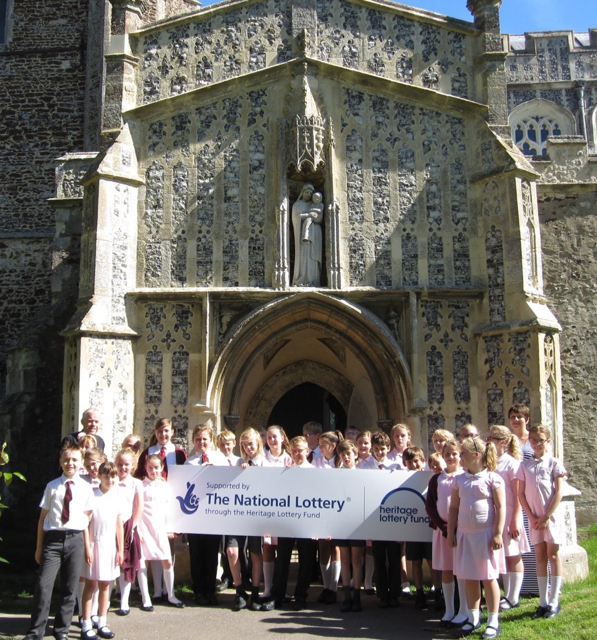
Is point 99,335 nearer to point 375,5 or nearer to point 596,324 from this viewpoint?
point 375,5

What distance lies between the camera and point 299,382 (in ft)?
46.7

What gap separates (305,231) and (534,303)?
325cm

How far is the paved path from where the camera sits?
6.79 metres

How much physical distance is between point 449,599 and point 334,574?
1.34 metres

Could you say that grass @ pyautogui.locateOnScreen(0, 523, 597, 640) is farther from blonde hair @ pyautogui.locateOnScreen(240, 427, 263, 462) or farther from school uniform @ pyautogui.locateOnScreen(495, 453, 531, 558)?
blonde hair @ pyautogui.locateOnScreen(240, 427, 263, 462)

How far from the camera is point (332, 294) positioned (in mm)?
11203

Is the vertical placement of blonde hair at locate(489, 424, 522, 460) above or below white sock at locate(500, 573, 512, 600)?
above

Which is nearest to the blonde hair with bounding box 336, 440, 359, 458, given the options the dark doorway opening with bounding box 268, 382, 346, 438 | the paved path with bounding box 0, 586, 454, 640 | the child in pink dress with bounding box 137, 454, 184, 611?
the paved path with bounding box 0, 586, 454, 640

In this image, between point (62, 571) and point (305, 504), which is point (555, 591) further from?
point (62, 571)

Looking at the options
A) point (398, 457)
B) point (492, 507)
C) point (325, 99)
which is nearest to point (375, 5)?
point (325, 99)

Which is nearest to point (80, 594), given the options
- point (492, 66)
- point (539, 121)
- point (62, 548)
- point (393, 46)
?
point (62, 548)

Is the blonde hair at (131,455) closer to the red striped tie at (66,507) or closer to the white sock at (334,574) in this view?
the red striped tie at (66,507)

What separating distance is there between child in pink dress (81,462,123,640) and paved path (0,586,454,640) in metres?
0.21

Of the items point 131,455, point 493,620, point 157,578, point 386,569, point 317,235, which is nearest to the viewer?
point 493,620
